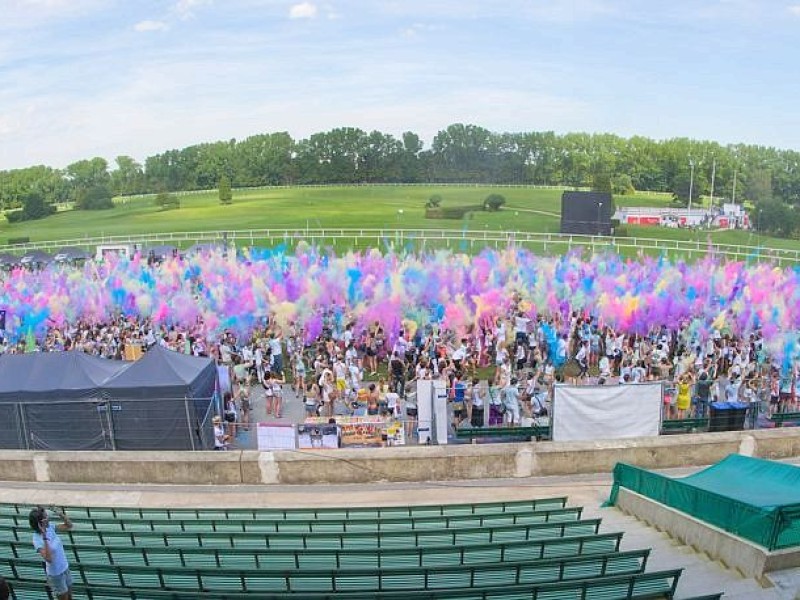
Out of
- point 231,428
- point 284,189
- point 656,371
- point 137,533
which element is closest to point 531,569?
point 137,533

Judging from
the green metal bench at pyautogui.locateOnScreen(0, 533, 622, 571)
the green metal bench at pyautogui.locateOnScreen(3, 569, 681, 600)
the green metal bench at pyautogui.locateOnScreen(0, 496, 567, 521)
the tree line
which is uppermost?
the tree line

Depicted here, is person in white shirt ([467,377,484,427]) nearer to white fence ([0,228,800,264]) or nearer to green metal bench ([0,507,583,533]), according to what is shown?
green metal bench ([0,507,583,533])

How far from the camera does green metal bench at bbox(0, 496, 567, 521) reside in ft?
33.1

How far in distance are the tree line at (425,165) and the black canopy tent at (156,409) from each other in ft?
308

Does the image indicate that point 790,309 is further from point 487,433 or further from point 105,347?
point 105,347

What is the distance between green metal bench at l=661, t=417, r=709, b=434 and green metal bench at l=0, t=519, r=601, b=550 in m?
8.04

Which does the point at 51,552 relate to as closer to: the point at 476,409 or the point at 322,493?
the point at 322,493

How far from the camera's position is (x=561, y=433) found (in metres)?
14.6

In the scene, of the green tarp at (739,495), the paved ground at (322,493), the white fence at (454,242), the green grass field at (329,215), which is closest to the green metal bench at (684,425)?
the paved ground at (322,493)

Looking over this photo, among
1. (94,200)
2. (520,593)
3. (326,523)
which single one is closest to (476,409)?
(326,523)

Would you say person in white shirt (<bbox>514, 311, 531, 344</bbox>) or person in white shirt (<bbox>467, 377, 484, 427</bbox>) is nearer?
person in white shirt (<bbox>467, 377, 484, 427</bbox>)

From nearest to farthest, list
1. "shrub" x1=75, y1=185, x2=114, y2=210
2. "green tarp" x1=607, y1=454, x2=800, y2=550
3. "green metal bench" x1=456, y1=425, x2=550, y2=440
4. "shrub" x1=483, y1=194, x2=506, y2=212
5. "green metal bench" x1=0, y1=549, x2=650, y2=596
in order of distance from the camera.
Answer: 1. "green metal bench" x1=0, y1=549, x2=650, y2=596
2. "green tarp" x1=607, y1=454, x2=800, y2=550
3. "green metal bench" x1=456, y1=425, x2=550, y2=440
4. "shrub" x1=483, y1=194, x2=506, y2=212
5. "shrub" x1=75, y1=185, x2=114, y2=210

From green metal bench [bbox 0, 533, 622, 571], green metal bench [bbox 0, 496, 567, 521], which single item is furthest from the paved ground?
green metal bench [bbox 0, 533, 622, 571]

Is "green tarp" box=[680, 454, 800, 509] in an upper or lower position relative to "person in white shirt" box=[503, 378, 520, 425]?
upper
